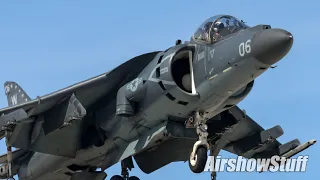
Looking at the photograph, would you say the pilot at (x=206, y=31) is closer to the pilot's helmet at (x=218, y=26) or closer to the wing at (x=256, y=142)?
the pilot's helmet at (x=218, y=26)

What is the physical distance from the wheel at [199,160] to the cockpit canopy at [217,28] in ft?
7.29

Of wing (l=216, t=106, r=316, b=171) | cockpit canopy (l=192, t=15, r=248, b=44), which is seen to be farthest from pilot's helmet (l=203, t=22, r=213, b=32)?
wing (l=216, t=106, r=316, b=171)

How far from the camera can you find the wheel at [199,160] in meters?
18.4

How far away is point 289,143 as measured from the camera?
22266mm

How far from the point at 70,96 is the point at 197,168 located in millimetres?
3529

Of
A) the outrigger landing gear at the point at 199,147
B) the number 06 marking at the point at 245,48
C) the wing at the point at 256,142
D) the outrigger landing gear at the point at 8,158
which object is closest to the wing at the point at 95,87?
the outrigger landing gear at the point at 8,158

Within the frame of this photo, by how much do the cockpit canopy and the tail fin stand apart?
602cm

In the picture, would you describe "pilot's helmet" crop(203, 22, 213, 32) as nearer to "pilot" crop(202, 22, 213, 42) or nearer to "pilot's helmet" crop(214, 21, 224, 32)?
"pilot" crop(202, 22, 213, 42)

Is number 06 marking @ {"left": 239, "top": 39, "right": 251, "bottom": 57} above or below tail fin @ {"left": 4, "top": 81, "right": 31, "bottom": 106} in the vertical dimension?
above

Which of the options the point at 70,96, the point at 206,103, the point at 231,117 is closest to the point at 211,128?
the point at 231,117

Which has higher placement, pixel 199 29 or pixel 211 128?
pixel 199 29

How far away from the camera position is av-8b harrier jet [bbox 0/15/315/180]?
1828 centimetres

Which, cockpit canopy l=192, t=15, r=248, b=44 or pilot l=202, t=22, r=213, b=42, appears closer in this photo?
cockpit canopy l=192, t=15, r=248, b=44

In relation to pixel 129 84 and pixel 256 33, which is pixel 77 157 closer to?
pixel 129 84
